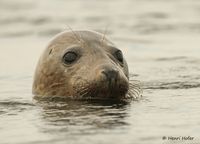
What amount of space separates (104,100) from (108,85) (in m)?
0.36

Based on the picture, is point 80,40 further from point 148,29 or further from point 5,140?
point 148,29

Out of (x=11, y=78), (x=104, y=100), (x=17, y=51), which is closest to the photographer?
(x=104, y=100)

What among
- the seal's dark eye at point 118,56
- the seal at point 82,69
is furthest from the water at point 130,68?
the seal's dark eye at point 118,56

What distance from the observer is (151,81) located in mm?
9914

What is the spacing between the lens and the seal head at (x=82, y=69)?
745 cm

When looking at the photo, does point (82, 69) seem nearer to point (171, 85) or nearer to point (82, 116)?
point (82, 116)

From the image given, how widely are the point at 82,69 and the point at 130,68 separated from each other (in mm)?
3466

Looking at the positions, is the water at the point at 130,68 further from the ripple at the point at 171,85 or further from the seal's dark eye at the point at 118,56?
the seal's dark eye at the point at 118,56

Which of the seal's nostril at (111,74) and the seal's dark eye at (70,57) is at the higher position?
the seal's dark eye at (70,57)

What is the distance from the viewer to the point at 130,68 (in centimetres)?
1131

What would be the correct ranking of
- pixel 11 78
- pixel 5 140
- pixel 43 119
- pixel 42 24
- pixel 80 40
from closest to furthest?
pixel 5 140 → pixel 43 119 → pixel 80 40 → pixel 11 78 → pixel 42 24

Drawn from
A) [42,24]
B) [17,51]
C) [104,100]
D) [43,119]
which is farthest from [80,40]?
[42,24]

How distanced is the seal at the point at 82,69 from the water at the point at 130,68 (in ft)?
0.56

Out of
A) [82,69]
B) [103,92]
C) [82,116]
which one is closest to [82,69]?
[82,69]
